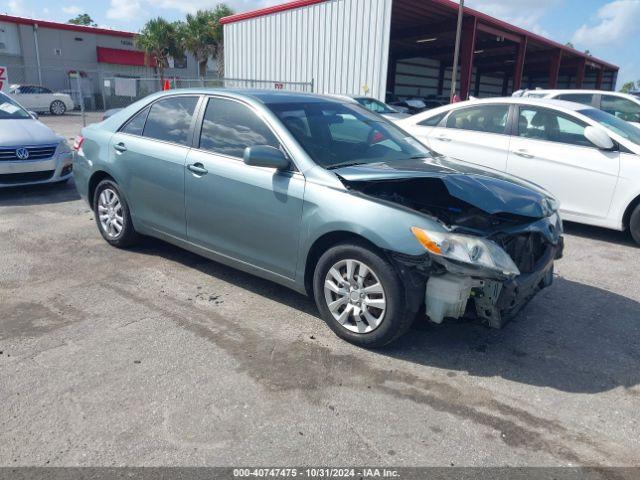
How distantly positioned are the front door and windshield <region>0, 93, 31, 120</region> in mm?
5734

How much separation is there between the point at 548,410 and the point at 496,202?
4.53ft

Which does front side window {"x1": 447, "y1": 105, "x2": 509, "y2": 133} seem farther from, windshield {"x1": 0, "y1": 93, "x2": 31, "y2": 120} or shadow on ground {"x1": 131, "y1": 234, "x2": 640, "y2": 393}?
windshield {"x1": 0, "y1": 93, "x2": 31, "y2": 120}

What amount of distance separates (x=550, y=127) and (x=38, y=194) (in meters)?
7.52

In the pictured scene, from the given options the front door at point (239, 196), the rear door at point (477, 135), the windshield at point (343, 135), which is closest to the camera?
the front door at point (239, 196)

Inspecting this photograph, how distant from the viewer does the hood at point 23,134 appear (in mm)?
7688

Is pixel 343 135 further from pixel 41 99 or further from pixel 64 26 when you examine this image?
pixel 64 26

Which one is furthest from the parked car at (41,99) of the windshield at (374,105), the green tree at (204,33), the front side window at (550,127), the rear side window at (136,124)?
the front side window at (550,127)

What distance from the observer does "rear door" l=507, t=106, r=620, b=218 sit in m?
6.38

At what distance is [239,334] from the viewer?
3.81m

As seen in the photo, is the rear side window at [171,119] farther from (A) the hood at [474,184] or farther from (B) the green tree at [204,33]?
(B) the green tree at [204,33]

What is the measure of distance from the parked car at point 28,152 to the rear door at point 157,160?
10.9 feet

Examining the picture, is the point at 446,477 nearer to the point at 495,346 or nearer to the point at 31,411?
the point at 495,346

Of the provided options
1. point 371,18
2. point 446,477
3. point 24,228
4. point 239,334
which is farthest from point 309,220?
point 371,18

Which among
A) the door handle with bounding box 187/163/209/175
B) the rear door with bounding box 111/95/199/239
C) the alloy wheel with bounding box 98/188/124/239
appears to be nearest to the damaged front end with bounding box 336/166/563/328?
the door handle with bounding box 187/163/209/175
